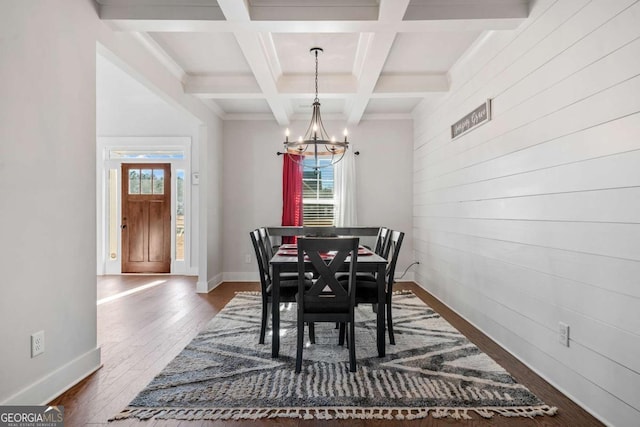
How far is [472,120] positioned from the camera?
3.68 meters

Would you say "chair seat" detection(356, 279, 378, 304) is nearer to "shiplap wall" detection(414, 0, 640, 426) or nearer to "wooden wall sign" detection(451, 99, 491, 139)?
"shiplap wall" detection(414, 0, 640, 426)

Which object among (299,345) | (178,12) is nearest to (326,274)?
(299,345)

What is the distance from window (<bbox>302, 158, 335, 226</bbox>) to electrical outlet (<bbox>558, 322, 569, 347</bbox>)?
160 inches

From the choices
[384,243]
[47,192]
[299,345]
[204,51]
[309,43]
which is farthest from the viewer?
[384,243]

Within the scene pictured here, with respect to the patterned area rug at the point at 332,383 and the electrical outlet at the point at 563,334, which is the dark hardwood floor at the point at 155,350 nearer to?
the patterned area rug at the point at 332,383

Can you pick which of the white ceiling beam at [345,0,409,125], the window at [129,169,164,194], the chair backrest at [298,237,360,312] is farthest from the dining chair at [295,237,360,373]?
the window at [129,169,164,194]

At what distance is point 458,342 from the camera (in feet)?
10.2

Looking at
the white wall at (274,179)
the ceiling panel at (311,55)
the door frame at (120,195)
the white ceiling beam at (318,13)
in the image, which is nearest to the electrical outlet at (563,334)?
the white ceiling beam at (318,13)

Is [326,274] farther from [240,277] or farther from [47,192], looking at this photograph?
[240,277]

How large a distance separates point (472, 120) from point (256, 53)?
85.6 inches

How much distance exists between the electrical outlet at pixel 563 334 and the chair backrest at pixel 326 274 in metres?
1.30

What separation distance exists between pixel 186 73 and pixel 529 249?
394 cm

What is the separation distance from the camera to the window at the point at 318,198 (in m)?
6.12

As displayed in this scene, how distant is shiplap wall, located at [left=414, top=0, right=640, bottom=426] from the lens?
5.99ft
